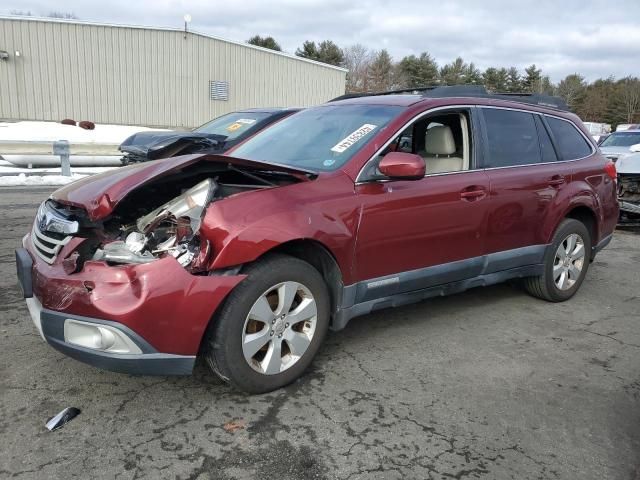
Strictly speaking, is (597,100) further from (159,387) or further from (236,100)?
(159,387)

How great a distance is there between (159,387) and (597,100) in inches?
3045

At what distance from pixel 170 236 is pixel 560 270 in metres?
3.55

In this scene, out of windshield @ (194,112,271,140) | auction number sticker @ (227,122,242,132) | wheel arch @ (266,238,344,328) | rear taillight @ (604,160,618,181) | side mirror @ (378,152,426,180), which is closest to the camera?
wheel arch @ (266,238,344,328)

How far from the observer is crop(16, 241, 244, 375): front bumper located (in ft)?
8.36

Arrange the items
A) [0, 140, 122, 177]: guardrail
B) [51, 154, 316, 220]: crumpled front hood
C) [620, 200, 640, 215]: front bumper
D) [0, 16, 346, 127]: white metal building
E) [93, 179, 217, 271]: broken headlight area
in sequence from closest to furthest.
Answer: [93, 179, 217, 271]: broken headlight area < [51, 154, 316, 220]: crumpled front hood < [620, 200, 640, 215]: front bumper < [0, 140, 122, 177]: guardrail < [0, 16, 346, 127]: white metal building

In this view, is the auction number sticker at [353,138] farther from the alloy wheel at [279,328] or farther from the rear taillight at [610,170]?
the rear taillight at [610,170]

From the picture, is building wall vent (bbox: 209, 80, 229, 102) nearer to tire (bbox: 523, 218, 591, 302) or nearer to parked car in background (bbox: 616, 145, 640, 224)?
Result: parked car in background (bbox: 616, 145, 640, 224)

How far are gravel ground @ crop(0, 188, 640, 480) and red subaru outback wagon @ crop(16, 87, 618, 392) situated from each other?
0.30 metres

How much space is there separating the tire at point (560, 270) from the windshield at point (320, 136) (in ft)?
6.55

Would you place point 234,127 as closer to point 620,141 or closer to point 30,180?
point 30,180

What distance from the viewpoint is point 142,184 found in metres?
2.86

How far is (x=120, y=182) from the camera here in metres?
2.92

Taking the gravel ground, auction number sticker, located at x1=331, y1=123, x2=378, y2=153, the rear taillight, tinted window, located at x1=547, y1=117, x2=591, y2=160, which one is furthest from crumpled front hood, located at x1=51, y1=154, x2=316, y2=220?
the rear taillight

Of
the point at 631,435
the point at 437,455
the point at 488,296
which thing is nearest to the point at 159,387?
the point at 437,455
